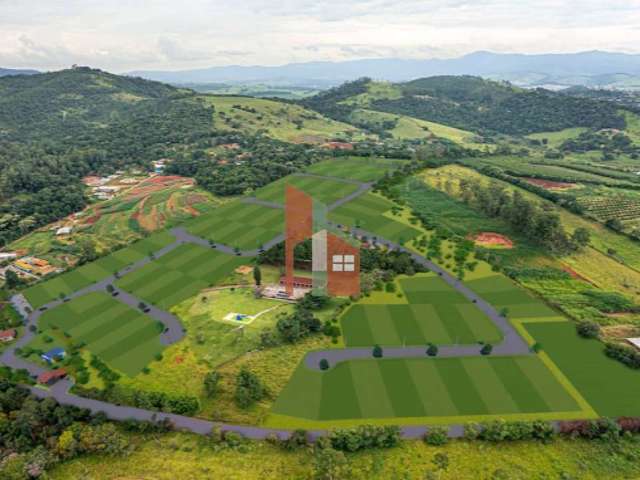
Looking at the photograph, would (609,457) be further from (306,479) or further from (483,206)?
(483,206)

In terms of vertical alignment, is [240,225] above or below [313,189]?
below

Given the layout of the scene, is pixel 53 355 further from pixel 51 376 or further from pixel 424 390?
pixel 424 390

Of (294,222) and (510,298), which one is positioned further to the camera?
(294,222)

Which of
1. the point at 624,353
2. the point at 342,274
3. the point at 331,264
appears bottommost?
the point at 624,353

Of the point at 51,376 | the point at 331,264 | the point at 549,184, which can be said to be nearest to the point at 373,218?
the point at 331,264

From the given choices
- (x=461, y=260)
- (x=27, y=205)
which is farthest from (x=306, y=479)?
(x=27, y=205)
